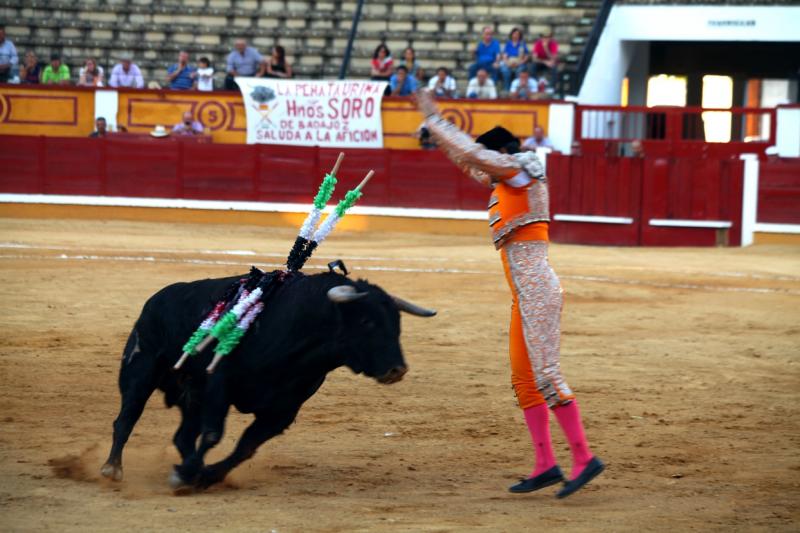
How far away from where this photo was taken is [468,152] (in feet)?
15.2

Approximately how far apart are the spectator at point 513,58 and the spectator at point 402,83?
3.95 ft

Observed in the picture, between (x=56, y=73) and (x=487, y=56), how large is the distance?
6.00m

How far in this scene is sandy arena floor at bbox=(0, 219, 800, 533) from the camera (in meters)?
4.59

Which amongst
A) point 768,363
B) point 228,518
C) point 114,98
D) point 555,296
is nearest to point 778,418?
point 768,363

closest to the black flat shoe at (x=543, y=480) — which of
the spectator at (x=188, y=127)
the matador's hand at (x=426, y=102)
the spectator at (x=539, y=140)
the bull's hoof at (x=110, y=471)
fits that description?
the matador's hand at (x=426, y=102)

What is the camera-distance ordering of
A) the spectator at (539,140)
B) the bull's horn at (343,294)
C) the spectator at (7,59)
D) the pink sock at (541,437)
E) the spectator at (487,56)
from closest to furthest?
the bull's horn at (343,294) → the pink sock at (541,437) → the spectator at (539,140) → the spectator at (487,56) → the spectator at (7,59)

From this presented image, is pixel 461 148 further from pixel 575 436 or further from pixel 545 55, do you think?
pixel 545 55

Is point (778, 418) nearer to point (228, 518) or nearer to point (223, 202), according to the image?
point (228, 518)

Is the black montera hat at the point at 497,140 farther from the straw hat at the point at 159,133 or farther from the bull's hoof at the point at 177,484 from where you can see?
the straw hat at the point at 159,133

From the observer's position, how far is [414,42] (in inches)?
779

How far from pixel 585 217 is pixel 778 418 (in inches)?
394

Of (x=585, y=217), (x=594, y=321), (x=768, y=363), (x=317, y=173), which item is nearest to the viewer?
(x=768, y=363)

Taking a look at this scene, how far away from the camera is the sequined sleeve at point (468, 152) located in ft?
15.2

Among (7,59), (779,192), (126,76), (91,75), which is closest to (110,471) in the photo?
A: (779,192)
